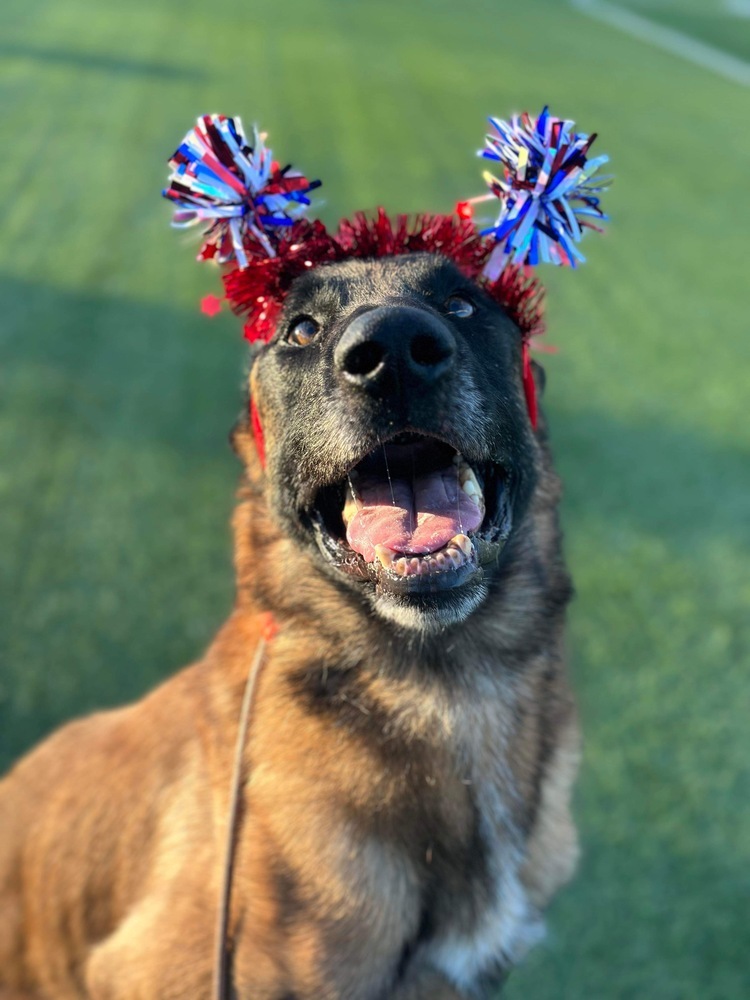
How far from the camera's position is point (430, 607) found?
1578 mm

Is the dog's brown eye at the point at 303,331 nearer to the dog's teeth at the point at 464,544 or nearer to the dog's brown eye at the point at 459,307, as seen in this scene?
the dog's brown eye at the point at 459,307

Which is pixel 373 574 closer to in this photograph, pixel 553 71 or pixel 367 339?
pixel 367 339

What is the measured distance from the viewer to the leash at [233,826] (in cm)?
165

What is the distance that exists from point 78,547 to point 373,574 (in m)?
2.30

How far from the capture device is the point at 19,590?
3371mm

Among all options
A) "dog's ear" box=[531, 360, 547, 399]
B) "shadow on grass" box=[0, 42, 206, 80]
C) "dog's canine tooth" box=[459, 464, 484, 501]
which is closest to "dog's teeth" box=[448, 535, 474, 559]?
"dog's canine tooth" box=[459, 464, 484, 501]

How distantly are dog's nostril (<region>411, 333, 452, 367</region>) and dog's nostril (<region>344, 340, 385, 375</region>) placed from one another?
2.2 inches

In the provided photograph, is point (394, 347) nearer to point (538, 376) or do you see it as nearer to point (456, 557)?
point (456, 557)

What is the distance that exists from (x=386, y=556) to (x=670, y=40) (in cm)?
1918

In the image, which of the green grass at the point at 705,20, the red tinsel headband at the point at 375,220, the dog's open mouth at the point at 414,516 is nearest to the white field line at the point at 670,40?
the green grass at the point at 705,20

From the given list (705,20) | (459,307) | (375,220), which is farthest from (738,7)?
(459,307)

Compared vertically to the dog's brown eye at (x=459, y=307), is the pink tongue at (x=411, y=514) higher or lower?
lower

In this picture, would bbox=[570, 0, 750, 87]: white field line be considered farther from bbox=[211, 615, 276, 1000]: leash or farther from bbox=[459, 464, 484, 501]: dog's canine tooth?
bbox=[211, 615, 276, 1000]: leash

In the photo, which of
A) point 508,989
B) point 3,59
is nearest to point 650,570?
point 508,989
